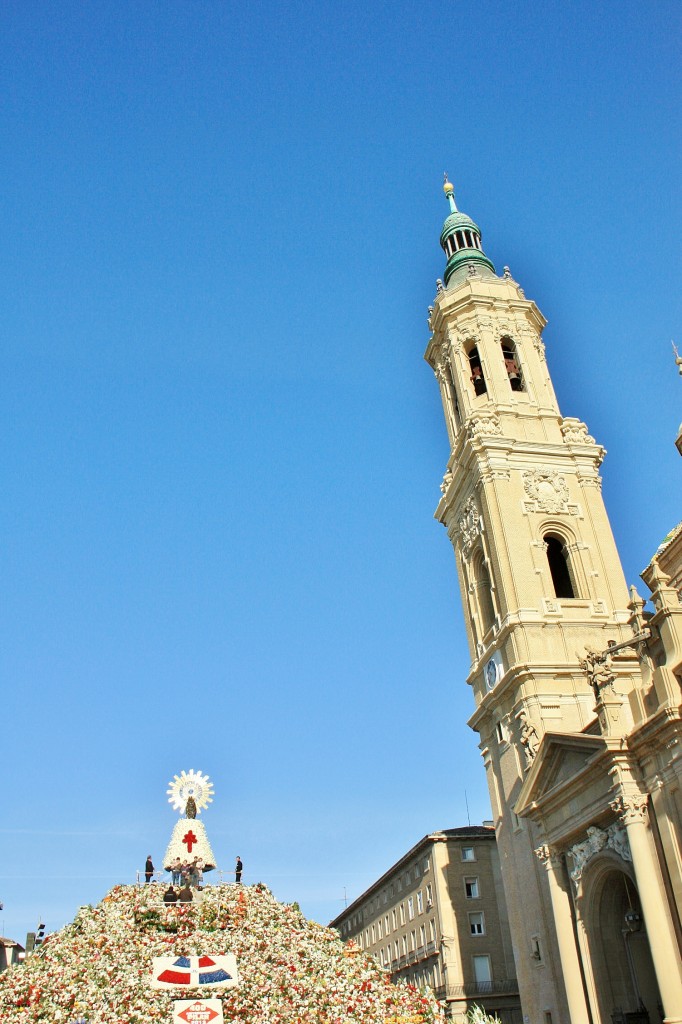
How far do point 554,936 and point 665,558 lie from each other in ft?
51.3

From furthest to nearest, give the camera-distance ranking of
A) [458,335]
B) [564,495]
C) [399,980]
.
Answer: [399,980], [458,335], [564,495]

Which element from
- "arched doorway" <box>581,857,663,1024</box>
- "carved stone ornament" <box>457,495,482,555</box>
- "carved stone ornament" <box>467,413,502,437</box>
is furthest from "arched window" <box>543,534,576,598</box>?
"arched doorway" <box>581,857,663,1024</box>

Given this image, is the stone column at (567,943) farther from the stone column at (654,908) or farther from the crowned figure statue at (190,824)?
the crowned figure statue at (190,824)

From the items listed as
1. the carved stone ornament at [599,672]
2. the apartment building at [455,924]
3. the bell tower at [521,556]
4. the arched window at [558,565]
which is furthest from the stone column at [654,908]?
the apartment building at [455,924]

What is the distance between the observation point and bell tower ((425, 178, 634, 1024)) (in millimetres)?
36312

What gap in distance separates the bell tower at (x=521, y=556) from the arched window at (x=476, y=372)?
0.08 m

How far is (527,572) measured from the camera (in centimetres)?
4075

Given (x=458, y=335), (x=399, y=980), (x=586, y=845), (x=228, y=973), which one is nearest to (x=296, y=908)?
(x=228, y=973)

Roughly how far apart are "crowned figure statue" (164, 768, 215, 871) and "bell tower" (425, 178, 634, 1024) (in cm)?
1294

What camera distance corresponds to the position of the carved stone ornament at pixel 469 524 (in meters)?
44.2

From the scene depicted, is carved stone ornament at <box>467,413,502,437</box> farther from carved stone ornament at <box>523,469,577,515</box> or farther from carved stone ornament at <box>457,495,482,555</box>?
carved stone ornament at <box>457,495,482,555</box>

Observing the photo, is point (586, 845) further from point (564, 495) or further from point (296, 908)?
point (564, 495)

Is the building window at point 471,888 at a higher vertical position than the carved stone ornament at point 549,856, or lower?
higher

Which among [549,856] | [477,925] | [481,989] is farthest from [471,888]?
[549,856]
